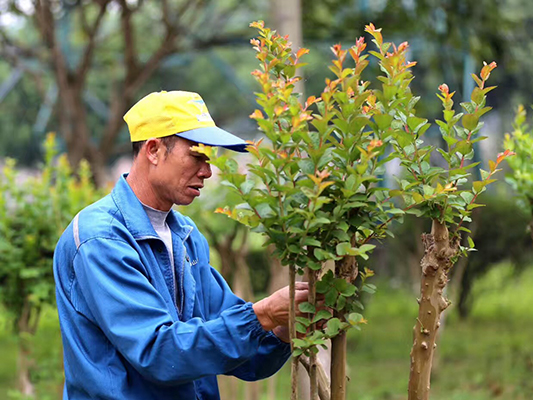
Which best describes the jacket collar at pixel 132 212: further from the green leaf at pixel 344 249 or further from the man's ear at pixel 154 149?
the green leaf at pixel 344 249

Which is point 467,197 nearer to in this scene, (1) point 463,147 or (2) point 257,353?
(1) point 463,147

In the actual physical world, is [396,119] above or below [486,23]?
below

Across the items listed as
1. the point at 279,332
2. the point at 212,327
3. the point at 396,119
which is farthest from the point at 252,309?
the point at 396,119

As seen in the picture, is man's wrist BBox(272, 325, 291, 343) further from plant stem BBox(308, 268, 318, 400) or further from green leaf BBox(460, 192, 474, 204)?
green leaf BBox(460, 192, 474, 204)

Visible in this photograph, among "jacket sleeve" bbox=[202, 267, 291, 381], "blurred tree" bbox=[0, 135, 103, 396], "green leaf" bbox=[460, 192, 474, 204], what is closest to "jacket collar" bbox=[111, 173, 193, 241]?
"jacket sleeve" bbox=[202, 267, 291, 381]

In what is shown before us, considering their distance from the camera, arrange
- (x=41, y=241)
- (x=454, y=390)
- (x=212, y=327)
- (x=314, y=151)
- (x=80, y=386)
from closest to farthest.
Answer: (x=314, y=151) → (x=212, y=327) → (x=80, y=386) → (x=41, y=241) → (x=454, y=390)

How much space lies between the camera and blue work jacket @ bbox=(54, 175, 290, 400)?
78.8 inches

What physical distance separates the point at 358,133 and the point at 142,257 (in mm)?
728

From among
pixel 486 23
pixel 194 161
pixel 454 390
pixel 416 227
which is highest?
pixel 486 23

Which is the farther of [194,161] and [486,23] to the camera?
[486,23]

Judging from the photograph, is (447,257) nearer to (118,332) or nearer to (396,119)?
(396,119)

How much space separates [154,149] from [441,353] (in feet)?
21.8

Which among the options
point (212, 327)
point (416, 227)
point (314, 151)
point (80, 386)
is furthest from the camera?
point (416, 227)

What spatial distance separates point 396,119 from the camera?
84.0 inches
